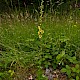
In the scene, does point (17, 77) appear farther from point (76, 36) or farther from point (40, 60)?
point (76, 36)

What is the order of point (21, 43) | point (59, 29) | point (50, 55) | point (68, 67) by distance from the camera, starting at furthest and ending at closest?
point (59, 29) < point (21, 43) < point (50, 55) < point (68, 67)

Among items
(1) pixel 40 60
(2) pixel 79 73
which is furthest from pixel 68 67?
(1) pixel 40 60

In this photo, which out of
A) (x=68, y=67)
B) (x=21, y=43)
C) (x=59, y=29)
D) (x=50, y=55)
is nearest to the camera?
(x=68, y=67)

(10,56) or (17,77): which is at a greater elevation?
(10,56)

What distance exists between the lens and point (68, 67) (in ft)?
11.1

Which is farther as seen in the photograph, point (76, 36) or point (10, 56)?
point (76, 36)

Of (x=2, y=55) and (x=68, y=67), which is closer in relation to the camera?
(x=68, y=67)

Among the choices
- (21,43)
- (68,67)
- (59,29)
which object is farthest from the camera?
(59,29)

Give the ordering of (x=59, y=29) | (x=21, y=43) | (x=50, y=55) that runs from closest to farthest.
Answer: (x=50, y=55) < (x=21, y=43) < (x=59, y=29)

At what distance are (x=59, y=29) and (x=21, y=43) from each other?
2.84 feet

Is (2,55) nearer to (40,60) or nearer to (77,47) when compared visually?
(40,60)

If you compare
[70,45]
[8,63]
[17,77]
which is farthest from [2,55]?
[70,45]

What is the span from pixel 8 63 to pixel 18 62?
0.23 metres

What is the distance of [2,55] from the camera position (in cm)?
380
